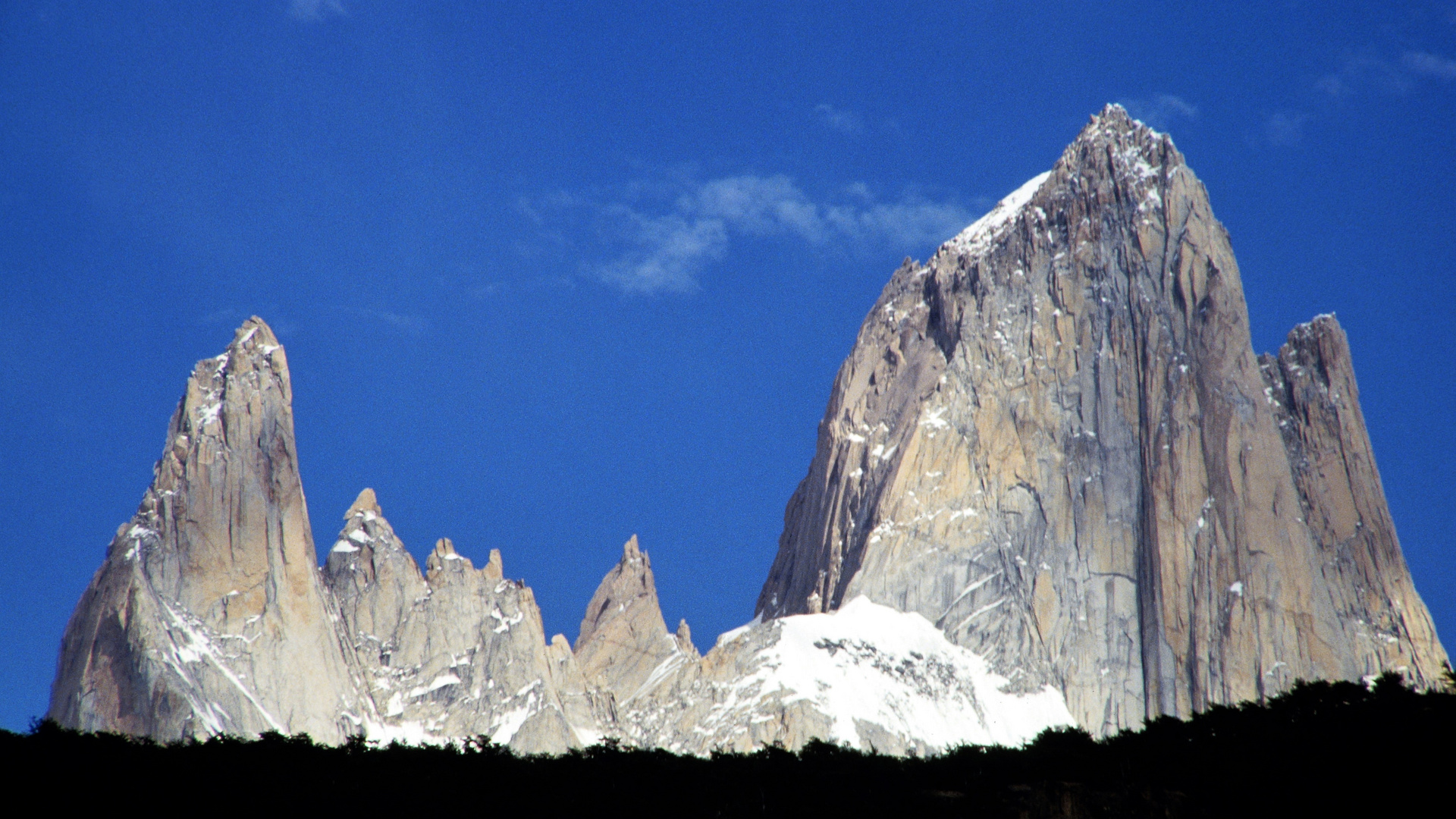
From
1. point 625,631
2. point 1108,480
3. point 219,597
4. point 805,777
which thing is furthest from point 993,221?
point 805,777

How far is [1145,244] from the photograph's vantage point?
6476 inches

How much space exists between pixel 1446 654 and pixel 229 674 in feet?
387

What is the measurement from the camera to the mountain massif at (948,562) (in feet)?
406

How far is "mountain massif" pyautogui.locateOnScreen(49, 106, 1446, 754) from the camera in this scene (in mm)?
123750

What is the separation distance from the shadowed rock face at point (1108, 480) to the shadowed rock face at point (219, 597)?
53313mm

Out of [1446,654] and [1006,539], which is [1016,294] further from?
[1446,654]

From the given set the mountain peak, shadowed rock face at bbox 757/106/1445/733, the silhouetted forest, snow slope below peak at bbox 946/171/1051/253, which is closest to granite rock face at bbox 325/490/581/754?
the mountain peak

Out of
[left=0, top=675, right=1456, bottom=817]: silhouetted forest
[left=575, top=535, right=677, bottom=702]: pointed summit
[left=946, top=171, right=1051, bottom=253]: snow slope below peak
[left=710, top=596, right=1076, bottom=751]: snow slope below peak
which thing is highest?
[left=946, top=171, right=1051, bottom=253]: snow slope below peak

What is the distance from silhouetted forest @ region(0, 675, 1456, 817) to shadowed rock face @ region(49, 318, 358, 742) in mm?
71851

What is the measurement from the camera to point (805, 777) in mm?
41656

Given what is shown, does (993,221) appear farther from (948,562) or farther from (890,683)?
(890,683)

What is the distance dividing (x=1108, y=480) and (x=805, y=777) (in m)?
122

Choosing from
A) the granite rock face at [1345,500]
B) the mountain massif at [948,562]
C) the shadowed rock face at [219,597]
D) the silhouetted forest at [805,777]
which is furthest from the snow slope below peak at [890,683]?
the silhouetted forest at [805,777]

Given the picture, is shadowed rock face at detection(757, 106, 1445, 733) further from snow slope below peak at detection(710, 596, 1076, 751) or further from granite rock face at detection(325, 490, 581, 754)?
granite rock face at detection(325, 490, 581, 754)
